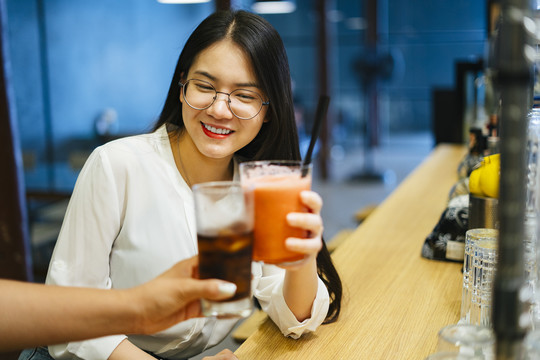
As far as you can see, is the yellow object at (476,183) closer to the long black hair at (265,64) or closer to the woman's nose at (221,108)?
the long black hair at (265,64)

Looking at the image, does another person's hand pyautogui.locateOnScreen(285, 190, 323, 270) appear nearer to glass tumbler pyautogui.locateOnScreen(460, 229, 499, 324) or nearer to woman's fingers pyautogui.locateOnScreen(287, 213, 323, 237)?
woman's fingers pyautogui.locateOnScreen(287, 213, 323, 237)

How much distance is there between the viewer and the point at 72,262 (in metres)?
1.43

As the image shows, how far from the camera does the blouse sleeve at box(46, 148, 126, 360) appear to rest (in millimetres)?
1415

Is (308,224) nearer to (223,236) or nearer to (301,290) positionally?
(223,236)

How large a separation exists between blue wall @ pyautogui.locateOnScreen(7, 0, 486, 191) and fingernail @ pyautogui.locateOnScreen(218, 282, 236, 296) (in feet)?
4.03

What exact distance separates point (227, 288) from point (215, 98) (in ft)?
2.71

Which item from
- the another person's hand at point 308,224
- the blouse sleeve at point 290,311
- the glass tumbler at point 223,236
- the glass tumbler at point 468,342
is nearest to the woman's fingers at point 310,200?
the another person's hand at point 308,224

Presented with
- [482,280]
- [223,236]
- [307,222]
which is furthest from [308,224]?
[482,280]

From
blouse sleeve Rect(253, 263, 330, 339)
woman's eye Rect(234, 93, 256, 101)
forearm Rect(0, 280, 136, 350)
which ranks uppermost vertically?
woman's eye Rect(234, 93, 256, 101)

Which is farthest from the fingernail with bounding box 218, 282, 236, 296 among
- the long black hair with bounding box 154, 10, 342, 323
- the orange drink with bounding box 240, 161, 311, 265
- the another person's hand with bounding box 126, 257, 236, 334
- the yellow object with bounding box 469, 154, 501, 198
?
the yellow object with bounding box 469, 154, 501, 198

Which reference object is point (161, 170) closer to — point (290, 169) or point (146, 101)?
point (290, 169)

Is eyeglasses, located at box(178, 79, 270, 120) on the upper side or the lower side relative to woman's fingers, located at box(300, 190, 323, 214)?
upper

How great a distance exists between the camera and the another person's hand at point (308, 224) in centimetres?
93

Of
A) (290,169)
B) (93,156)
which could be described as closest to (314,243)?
(290,169)
